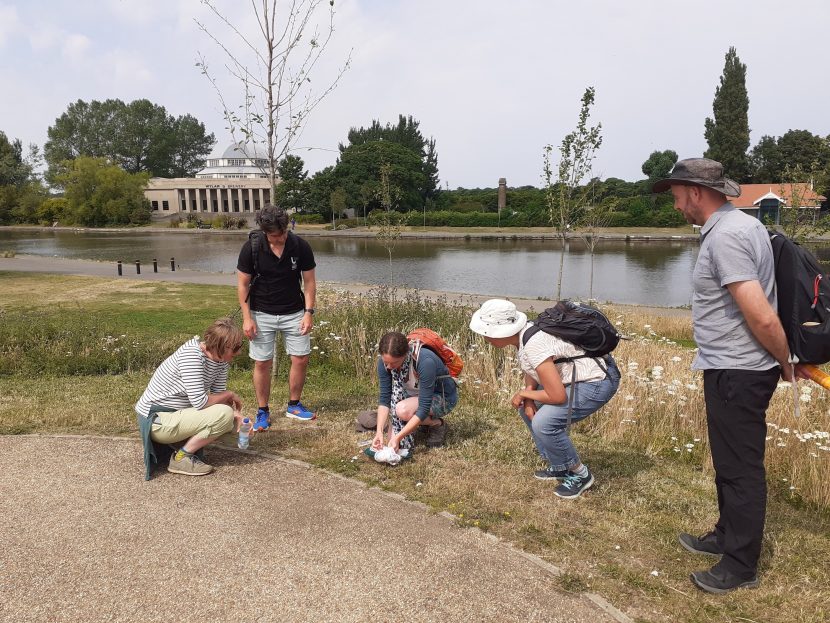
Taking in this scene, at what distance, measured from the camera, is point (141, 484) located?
4.34 meters

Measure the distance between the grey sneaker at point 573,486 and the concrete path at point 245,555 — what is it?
0.73 meters

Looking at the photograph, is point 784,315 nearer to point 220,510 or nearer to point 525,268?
point 220,510

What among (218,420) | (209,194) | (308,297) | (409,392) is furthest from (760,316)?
(209,194)

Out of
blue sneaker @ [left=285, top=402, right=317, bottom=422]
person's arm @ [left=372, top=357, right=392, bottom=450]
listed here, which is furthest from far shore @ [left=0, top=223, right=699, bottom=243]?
person's arm @ [left=372, top=357, right=392, bottom=450]

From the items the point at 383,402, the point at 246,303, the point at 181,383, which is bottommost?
the point at 383,402

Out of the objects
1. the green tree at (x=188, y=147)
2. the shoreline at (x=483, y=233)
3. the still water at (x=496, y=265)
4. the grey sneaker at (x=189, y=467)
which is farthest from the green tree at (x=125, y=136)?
the grey sneaker at (x=189, y=467)

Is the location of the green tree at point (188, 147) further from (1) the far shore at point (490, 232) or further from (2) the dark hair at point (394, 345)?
(2) the dark hair at point (394, 345)

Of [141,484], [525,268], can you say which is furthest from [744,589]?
[525,268]

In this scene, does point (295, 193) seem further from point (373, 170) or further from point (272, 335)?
point (272, 335)

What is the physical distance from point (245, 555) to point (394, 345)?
1606 millimetres

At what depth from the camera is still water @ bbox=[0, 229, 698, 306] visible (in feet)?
87.1

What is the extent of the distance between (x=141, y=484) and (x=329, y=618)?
199 centimetres

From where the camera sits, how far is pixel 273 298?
17.9 feet

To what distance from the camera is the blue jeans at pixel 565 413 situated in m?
3.96
